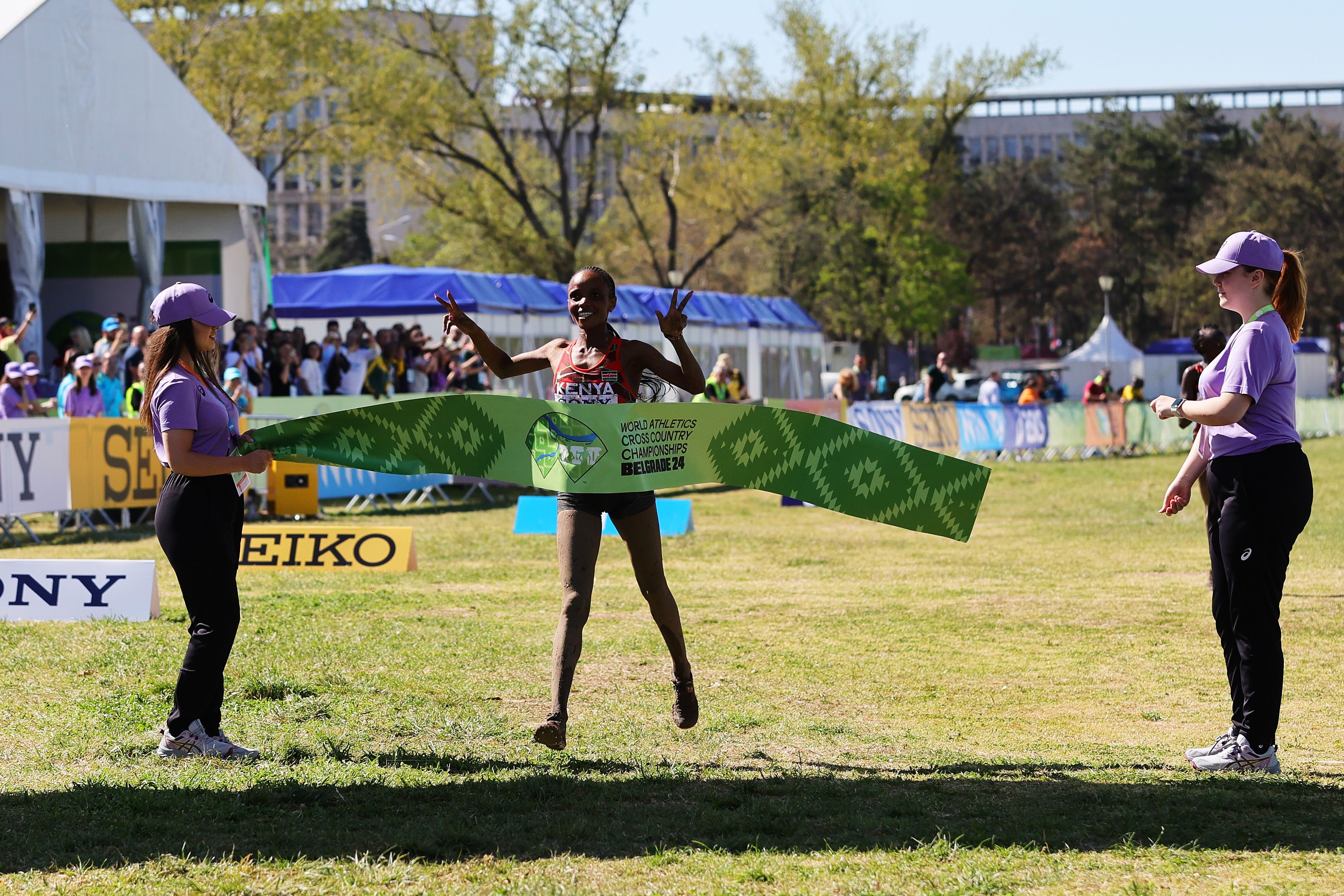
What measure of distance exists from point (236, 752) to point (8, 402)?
40.9 feet

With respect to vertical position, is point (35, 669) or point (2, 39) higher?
point (2, 39)

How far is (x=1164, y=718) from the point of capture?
7.32 metres

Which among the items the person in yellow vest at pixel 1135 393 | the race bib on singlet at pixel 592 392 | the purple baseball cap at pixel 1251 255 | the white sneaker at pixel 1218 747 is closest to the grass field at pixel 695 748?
the white sneaker at pixel 1218 747

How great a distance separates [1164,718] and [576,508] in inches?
124

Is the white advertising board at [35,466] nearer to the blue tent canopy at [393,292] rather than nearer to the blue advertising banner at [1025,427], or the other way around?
the blue tent canopy at [393,292]

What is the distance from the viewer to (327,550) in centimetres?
1309

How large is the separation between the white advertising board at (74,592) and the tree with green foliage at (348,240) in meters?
93.6

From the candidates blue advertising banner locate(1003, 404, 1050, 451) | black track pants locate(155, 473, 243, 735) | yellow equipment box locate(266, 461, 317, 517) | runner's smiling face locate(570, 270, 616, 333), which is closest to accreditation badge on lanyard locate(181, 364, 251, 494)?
black track pants locate(155, 473, 243, 735)

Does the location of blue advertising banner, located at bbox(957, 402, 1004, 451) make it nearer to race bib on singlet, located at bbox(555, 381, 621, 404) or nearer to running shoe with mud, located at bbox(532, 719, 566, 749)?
race bib on singlet, located at bbox(555, 381, 621, 404)

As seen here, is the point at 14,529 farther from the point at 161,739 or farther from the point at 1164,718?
the point at 1164,718

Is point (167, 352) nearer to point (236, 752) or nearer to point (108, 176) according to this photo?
point (236, 752)

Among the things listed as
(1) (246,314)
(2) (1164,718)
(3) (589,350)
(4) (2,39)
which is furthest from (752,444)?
(1) (246,314)

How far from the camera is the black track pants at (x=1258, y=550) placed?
5.98m

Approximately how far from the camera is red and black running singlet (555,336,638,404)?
6.32 meters
